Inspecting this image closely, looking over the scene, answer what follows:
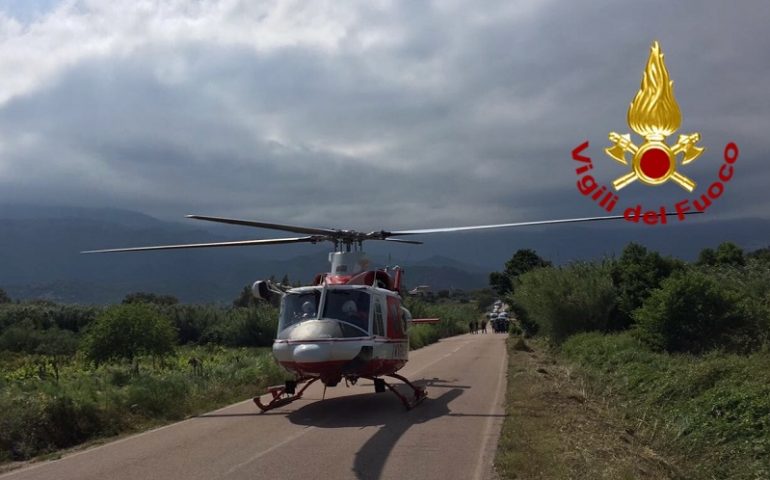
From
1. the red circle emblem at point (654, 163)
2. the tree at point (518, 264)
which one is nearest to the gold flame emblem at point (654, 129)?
the red circle emblem at point (654, 163)

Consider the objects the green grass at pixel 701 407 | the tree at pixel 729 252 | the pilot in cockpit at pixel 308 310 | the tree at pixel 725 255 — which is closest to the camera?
the green grass at pixel 701 407

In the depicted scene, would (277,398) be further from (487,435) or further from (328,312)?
(487,435)

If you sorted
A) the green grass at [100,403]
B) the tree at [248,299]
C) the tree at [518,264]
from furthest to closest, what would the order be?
the tree at [518,264] → the tree at [248,299] → the green grass at [100,403]

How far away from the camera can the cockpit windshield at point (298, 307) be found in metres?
14.5

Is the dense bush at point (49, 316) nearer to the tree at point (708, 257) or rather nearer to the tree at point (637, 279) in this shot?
the tree at point (637, 279)

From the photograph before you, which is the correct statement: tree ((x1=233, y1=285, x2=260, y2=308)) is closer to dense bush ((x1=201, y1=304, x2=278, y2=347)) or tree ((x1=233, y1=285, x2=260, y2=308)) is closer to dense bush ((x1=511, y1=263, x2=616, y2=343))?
dense bush ((x1=201, y1=304, x2=278, y2=347))

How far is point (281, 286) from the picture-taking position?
15.2m

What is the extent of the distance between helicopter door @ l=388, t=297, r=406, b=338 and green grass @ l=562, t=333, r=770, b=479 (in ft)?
17.4

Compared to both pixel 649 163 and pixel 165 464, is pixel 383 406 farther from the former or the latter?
pixel 649 163

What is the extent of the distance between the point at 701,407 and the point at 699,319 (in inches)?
367

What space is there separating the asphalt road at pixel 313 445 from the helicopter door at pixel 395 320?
1647 mm

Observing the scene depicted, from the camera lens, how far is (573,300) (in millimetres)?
31734

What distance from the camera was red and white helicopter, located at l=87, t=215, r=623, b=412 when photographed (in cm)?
1353

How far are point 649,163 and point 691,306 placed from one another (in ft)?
27.7
